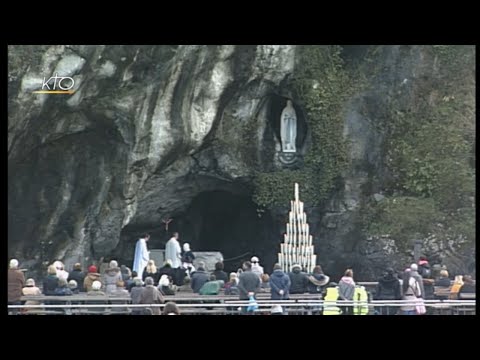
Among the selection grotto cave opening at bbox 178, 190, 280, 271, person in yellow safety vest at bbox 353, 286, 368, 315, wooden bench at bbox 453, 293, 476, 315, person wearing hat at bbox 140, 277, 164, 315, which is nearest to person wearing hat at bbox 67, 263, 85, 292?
person wearing hat at bbox 140, 277, 164, 315

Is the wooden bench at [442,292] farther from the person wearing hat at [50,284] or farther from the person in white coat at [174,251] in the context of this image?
the person wearing hat at [50,284]

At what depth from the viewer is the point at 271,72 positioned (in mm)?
23344

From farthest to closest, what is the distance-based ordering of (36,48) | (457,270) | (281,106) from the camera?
(281,106) < (457,270) < (36,48)

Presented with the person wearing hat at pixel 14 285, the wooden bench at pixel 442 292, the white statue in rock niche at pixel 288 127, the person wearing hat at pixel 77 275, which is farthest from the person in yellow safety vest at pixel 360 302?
the white statue in rock niche at pixel 288 127

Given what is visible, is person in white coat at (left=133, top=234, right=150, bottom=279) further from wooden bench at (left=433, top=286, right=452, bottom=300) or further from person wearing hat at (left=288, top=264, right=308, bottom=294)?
wooden bench at (left=433, top=286, right=452, bottom=300)

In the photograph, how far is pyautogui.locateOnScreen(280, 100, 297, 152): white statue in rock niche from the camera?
2408 cm

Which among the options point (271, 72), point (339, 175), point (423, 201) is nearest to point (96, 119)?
point (271, 72)

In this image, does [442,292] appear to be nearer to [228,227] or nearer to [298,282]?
[298,282]

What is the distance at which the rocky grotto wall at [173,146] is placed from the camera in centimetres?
2225

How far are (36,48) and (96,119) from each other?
91.9 inches

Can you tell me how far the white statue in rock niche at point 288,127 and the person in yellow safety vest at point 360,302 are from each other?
26.5 feet

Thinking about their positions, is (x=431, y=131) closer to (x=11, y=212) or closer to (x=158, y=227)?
(x=158, y=227)

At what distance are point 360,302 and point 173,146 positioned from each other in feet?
27.1

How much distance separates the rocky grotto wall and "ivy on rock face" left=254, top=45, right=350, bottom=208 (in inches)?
6.7
